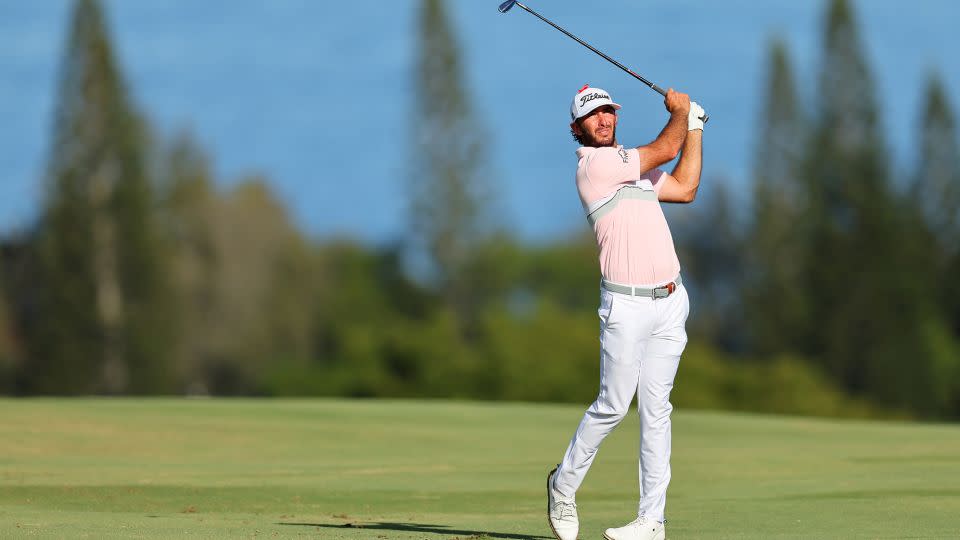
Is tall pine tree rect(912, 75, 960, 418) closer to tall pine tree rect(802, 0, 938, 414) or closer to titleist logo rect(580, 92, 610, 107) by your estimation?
tall pine tree rect(802, 0, 938, 414)

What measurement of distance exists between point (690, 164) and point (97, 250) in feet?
162

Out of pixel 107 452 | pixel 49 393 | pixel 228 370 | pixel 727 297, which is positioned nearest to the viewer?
pixel 107 452

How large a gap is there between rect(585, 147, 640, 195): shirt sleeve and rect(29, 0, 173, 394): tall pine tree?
157ft

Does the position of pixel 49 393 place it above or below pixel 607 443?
below

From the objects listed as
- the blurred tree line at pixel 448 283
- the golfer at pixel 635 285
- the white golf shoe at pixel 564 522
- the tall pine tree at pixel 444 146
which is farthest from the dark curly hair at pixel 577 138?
the tall pine tree at pixel 444 146

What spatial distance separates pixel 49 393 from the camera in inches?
2159

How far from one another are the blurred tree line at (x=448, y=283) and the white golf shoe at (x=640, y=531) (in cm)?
3648

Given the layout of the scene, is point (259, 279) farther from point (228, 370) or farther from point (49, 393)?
point (49, 393)

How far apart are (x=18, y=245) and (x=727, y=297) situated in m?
38.8

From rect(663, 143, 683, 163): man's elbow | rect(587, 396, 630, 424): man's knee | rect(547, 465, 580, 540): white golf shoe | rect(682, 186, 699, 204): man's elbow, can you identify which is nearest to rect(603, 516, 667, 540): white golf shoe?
rect(547, 465, 580, 540): white golf shoe

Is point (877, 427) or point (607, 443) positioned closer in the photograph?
point (607, 443)

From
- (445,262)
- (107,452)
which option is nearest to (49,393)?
(445,262)

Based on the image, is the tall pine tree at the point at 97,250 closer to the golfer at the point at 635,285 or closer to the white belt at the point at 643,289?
the golfer at the point at 635,285

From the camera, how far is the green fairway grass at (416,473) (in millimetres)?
9117
